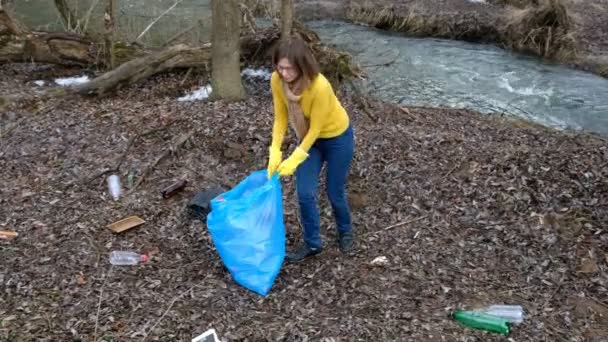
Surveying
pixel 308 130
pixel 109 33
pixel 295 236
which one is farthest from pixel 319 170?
pixel 109 33

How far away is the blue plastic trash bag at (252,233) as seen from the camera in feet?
10.4

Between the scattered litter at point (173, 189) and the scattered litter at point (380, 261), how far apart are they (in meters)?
1.66

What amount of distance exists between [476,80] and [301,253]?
800 cm

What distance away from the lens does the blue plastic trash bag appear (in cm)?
316

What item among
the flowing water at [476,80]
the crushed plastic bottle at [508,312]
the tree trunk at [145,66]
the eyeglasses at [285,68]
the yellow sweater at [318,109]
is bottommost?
the flowing water at [476,80]

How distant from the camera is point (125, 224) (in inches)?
152

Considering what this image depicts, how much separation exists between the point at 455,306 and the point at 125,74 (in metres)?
4.86

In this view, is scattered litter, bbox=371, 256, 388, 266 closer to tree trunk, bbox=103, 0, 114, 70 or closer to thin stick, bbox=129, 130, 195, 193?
thin stick, bbox=129, 130, 195, 193

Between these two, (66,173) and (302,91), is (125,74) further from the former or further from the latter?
(302,91)

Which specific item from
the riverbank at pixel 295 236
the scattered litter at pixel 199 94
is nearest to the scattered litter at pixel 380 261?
the riverbank at pixel 295 236

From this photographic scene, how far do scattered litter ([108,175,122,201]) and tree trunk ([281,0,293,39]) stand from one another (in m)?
3.20

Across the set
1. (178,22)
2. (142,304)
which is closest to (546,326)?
(142,304)

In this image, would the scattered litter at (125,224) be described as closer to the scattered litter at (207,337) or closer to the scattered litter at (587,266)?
the scattered litter at (207,337)

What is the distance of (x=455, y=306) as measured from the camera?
10.8ft
